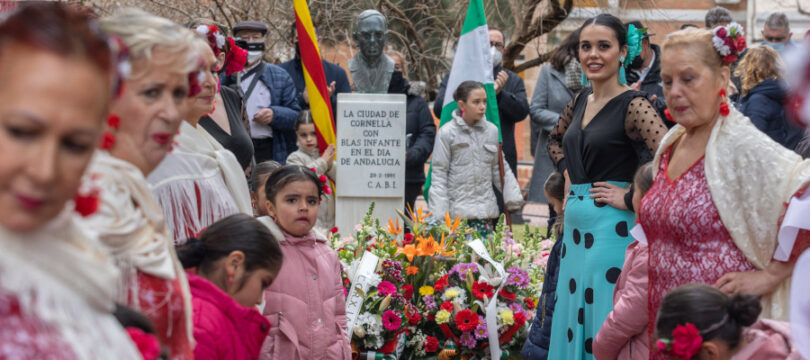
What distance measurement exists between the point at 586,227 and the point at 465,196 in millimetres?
3190

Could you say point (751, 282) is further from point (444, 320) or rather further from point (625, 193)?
point (444, 320)

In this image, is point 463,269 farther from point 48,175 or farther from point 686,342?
point 48,175

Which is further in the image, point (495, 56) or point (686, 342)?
point (495, 56)

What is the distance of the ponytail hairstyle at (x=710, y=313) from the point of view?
2.99 m

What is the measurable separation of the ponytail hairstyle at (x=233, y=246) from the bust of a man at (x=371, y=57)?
468 centimetres

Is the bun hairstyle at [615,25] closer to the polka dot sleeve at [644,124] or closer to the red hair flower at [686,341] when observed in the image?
the polka dot sleeve at [644,124]

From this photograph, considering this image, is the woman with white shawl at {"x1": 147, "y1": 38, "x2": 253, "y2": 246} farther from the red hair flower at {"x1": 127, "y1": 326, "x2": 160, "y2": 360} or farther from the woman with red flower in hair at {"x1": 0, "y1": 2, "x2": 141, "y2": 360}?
the woman with red flower in hair at {"x1": 0, "y1": 2, "x2": 141, "y2": 360}

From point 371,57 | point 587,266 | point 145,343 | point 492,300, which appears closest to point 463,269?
point 492,300

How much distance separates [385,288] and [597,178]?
1451 millimetres

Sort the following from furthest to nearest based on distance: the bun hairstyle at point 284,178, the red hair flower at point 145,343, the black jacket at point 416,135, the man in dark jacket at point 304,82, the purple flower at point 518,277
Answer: the black jacket at point 416,135 < the man in dark jacket at point 304,82 < the purple flower at point 518,277 < the bun hairstyle at point 284,178 < the red hair flower at point 145,343

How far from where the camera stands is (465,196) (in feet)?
25.5

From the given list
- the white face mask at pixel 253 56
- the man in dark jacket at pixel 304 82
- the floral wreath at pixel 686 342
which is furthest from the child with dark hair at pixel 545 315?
the man in dark jacket at pixel 304 82

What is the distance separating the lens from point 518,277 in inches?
227

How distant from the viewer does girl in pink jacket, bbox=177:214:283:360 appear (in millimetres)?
2777
